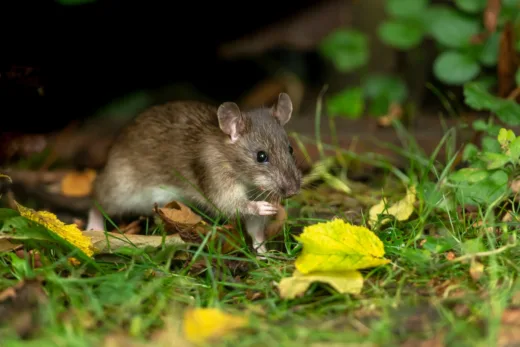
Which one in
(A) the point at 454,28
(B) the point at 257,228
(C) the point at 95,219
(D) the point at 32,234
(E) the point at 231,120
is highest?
(A) the point at 454,28

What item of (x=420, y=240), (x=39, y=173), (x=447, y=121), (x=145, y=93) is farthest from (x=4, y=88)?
(x=145, y=93)

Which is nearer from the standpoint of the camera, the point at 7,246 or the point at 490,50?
the point at 7,246

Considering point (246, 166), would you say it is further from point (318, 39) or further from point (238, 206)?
point (318, 39)

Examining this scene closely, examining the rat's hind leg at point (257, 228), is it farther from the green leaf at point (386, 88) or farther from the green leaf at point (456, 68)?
the green leaf at point (386, 88)

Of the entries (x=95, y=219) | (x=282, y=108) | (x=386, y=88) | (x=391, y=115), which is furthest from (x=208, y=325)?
(x=386, y=88)

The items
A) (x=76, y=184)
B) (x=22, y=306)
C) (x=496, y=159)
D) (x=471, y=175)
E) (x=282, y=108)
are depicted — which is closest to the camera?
(x=22, y=306)

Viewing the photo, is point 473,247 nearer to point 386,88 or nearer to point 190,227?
point 190,227

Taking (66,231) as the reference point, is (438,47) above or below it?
above
